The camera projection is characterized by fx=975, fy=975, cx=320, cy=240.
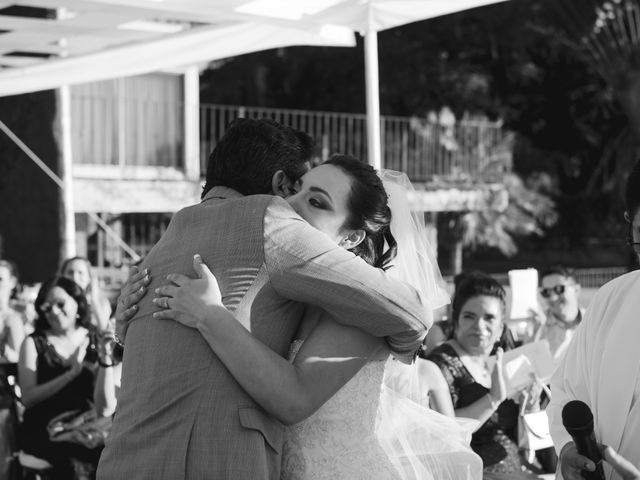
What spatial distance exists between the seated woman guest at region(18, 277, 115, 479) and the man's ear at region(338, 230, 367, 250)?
294cm

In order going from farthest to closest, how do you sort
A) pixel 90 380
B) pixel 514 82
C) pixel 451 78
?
pixel 514 82
pixel 451 78
pixel 90 380

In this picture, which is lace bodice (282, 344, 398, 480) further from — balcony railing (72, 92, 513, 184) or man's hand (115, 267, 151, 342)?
balcony railing (72, 92, 513, 184)

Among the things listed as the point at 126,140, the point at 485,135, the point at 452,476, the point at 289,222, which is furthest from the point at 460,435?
the point at 485,135

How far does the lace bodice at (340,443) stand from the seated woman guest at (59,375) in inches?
114

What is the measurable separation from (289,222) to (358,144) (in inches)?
630

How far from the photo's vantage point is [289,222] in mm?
2311

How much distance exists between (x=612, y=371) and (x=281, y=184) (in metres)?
1.00

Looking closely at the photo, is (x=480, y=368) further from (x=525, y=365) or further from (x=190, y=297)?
(x=190, y=297)

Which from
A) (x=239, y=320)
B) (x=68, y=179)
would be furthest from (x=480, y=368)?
(x=68, y=179)

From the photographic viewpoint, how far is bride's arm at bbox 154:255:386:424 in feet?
7.35

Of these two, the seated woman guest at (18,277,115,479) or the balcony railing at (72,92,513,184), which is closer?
the seated woman guest at (18,277,115,479)

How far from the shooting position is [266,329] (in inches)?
92.1

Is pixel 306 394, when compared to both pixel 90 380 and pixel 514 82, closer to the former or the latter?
pixel 90 380

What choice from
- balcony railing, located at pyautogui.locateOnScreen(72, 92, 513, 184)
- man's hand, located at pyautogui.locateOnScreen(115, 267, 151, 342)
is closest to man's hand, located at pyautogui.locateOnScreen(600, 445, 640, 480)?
man's hand, located at pyautogui.locateOnScreen(115, 267, 151, 342)
